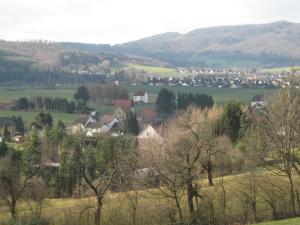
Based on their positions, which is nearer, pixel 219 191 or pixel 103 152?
pixel 219 191

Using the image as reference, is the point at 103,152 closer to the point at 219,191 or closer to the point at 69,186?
the point at 69,186

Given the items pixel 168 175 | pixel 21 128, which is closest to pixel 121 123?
pixel 21 128

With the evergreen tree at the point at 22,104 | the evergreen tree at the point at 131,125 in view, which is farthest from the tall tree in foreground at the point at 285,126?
the evergreen tree at the point at 22,104

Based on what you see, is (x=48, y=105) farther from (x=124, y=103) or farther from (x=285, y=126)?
(x=285, y=126)

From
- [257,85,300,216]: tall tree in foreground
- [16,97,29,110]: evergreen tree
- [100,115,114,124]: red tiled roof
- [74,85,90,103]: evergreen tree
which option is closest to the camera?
[257,85,300,216]: tall tree in foreground

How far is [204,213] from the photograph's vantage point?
27.5 meters

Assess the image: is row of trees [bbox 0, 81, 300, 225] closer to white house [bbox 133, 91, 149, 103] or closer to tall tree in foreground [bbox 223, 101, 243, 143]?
tall tree in foreground [bbox 223, 101, 243, 143]

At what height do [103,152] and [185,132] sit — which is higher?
[185,132]

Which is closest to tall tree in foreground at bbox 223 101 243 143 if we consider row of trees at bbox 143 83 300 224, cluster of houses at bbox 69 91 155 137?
row of trees at bbox 143 83 300 224

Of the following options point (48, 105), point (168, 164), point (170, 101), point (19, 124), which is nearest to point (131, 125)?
point (19, 124)

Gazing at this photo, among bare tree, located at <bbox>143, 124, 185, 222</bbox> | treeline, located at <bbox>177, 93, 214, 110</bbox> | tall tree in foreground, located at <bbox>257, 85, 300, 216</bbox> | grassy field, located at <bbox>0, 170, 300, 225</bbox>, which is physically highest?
tall tree in foreground, located at <bbox>257, 85, 300, 216</bbox>

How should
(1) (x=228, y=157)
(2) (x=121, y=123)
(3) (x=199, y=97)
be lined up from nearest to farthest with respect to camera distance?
(1) (x=228, y=157)
(2) (x=121, y=123)
(3) (x=199, y=97)

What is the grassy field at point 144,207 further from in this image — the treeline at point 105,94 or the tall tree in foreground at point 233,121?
the treeline at point 105,94

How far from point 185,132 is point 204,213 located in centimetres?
578
